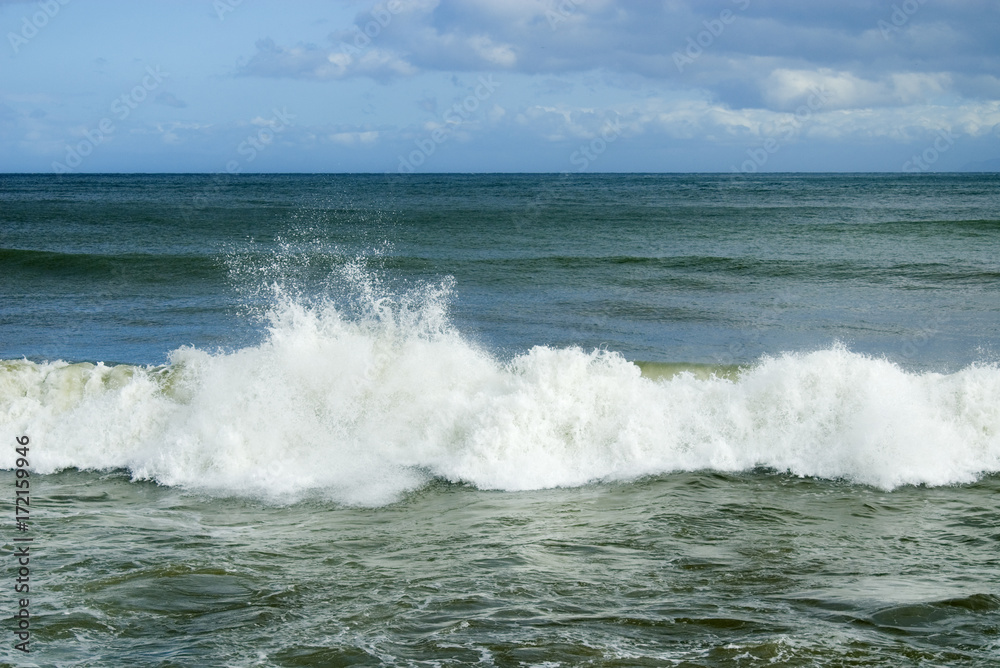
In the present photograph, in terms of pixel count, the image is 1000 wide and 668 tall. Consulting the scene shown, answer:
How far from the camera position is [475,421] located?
348 inches

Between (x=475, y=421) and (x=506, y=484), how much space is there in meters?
1.00

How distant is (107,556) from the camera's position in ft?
20.1

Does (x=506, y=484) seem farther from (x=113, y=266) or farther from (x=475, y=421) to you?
(x=113, y=266)

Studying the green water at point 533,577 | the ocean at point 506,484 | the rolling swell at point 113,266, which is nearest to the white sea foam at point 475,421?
the ocean at point 506,484

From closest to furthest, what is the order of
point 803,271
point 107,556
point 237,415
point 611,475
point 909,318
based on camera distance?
point 107,556, point 611,475, point 237,415, point 909,318, point 803,271

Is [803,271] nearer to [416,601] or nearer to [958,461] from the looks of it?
[958,461]

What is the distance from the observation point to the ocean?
4902 mm

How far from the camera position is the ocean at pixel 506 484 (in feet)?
16.1

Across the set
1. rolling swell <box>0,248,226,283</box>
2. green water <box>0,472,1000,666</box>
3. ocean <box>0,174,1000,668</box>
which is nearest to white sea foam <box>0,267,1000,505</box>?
ocean <box>0,174,1000,668</box>

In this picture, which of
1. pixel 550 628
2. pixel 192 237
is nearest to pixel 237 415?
pixel 550 628

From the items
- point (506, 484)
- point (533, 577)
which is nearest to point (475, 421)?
point (506, 484)

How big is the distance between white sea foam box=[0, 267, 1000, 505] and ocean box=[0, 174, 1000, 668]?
0.11 feet

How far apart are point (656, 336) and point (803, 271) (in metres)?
8.99

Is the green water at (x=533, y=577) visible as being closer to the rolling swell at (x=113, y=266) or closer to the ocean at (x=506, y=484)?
the ocean at (x=506, y=484)
